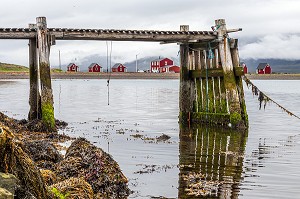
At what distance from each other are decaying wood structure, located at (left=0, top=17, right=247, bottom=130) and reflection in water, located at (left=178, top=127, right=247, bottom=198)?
133 cm

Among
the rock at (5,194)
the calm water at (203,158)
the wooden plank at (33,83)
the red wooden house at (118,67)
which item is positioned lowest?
the calm water at (203,158)

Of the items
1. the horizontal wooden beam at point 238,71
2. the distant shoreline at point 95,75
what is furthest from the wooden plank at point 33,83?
the distant shoreline at point 95,75

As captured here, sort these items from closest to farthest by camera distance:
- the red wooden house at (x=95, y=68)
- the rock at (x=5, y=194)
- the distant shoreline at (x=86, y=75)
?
the rock at (x=5, y=194) → the distant shoreline at (x=86, y=75) → the red wooden house at (x=95, y=68)

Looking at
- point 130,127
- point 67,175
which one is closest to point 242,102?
point 130,127

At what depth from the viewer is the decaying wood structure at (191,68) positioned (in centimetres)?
2123

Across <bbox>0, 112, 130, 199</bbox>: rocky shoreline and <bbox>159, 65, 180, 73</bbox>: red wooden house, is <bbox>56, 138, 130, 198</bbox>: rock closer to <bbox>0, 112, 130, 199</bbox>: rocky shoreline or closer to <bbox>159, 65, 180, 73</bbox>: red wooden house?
<bbox>0, 112, 130, 199</bbox>: rocky shoreline

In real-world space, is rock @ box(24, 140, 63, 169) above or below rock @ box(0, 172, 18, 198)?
below

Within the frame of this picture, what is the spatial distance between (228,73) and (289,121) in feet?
36.1

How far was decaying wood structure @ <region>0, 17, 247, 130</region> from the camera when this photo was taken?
836 inches

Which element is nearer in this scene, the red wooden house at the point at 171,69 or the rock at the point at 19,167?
the rock at the point at 19,167

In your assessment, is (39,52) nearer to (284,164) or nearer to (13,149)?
(284,164)

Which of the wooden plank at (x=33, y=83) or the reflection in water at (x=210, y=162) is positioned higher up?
the wooden plank at (x=33, y=83)

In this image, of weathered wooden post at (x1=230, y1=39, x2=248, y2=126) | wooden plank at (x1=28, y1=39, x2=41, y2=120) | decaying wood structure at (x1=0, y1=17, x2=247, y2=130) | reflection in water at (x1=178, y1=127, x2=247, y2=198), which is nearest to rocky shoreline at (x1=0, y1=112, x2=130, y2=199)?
reflection in water at (x1=178, y1=127, x2=247, y2=198)

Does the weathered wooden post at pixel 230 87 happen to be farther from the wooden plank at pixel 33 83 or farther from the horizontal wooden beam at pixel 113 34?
the wooden plank at pixel 33 83
